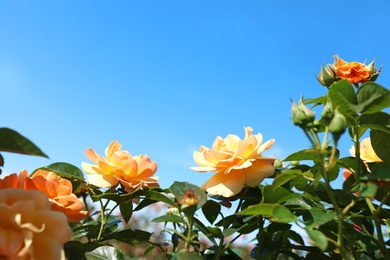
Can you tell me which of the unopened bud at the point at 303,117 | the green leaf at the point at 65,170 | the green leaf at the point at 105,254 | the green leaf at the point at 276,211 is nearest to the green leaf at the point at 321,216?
the green leaf at the point at 276,211

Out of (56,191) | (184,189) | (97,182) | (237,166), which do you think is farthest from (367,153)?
(56,191)

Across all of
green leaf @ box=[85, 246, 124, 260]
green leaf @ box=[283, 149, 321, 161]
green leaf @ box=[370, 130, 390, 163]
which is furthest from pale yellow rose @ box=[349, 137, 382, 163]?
green leaf @ box=[85, 246, 124, 260]

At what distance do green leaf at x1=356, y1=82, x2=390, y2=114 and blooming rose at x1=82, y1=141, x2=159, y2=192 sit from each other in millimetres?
534

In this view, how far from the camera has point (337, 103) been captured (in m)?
1.00

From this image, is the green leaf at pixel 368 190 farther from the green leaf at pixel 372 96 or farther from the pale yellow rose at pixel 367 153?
the pale yellow rose at pixel 367 153

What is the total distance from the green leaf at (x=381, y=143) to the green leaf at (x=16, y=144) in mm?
766

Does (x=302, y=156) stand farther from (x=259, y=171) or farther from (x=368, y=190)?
(x=368, y=190)

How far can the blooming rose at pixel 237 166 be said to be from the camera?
115 cm

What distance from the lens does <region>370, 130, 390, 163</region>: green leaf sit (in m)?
1.19

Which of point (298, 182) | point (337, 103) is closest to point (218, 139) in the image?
point (298, 182)

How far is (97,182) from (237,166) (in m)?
0.35

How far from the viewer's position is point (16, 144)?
808mm

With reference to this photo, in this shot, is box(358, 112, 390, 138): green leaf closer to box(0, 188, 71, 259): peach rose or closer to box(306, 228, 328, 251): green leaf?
box(306, 228, 328, 251): green leaf

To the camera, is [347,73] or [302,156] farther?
[347,73]
